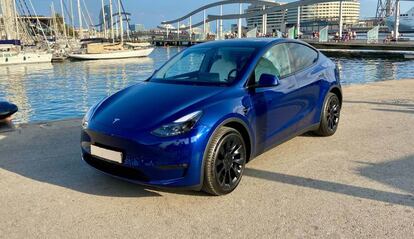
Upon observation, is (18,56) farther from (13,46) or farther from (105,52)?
(105,52)

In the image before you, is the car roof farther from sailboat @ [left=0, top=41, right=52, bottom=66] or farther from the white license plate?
sailboat @ [left=0, top=41, right=52, bottom=66]

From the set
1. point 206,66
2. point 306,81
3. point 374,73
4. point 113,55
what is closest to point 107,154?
point 206,66

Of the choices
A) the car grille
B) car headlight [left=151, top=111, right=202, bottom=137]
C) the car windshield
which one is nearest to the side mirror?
the car windshield

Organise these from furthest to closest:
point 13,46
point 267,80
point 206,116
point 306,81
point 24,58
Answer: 1. point 13,46
2. point 24,58
3. point 306,81
4. point 267,80
5. point 206,116

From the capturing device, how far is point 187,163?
386 centimetres

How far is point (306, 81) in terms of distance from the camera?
570 cm

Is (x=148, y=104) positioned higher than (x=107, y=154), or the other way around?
(x=148, y=104)

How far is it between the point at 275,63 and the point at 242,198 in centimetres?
193

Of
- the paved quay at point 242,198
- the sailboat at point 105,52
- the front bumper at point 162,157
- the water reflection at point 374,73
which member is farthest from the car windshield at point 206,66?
the sailboat at point 105,52

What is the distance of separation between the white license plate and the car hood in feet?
0.86

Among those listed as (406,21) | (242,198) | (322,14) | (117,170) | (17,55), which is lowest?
(242,198)

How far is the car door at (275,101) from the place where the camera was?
473 centimetres

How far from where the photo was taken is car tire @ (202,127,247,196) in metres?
4.02

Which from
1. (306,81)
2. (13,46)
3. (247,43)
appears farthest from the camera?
(13,46)
